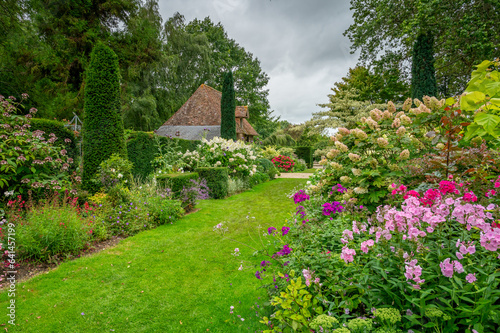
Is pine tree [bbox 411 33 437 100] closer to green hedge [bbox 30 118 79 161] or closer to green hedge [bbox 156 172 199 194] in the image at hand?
green hedge [bbox 156 172 199 194]

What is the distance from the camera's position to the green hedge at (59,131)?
5.48 metres

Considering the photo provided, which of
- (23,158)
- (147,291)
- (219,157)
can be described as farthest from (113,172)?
(219,157)

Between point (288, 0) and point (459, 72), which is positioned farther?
point (459, 72)

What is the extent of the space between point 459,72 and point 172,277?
1557cm

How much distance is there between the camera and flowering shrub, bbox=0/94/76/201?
448 centimetres

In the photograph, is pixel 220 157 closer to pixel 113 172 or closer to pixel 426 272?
pixel 113 172

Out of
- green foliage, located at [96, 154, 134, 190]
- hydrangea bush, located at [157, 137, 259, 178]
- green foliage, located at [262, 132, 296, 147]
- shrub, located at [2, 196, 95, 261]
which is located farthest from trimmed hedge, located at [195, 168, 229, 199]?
green foliage, located at [262, 132, 296, 147]

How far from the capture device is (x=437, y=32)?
10320mm

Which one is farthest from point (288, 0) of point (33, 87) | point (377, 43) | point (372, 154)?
point (33, 87)

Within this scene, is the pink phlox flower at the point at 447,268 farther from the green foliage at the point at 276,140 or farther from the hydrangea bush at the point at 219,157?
the green foliage at the point at 276,140

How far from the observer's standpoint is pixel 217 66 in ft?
88.7

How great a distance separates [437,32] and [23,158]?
1453 centimetres

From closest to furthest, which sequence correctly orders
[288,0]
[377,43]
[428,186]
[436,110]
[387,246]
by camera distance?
[387,246]
[428,186]
[288,0]
[436,110]
[377,43]

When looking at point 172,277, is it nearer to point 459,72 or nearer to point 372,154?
point 372,154
